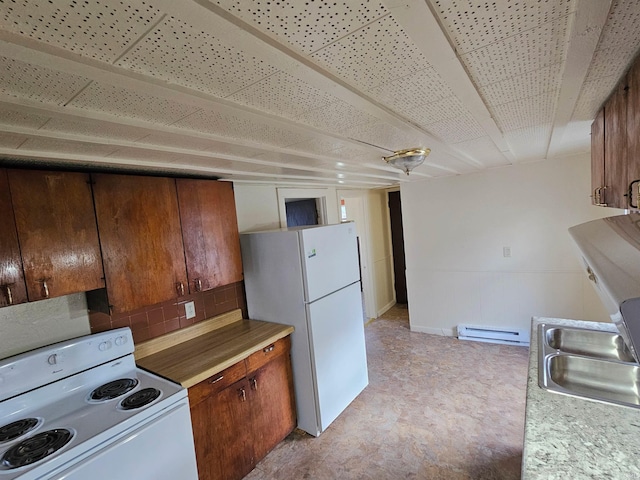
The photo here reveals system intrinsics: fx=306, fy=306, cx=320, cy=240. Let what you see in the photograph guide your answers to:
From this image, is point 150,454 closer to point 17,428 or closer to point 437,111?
point 17,428

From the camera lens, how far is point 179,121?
1.15 meters

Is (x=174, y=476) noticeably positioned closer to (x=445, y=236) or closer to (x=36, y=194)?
(x=36, y=194)

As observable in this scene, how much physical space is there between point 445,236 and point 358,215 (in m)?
1.38

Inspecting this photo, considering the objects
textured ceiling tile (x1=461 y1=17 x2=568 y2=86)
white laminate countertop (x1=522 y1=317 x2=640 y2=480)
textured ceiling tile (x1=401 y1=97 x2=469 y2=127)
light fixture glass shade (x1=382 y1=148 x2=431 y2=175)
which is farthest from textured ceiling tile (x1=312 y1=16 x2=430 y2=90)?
white laminate countertop (x1=522 y1=317 x2=640 y2=480)

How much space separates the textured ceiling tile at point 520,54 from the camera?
0.79 m

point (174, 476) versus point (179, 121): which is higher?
point (179, 121)

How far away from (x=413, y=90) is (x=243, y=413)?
7.27 ft

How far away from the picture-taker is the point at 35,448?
4.25 ft

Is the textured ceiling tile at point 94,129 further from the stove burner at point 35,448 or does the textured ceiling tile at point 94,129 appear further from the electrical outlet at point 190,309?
the electrical outlet at point 190,309

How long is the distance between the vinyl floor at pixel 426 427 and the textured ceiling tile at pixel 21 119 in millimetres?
2392

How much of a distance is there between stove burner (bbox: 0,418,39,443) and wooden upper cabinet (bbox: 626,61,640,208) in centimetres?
264

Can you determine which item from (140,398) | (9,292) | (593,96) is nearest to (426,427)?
(140,398)

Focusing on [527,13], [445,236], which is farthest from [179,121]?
[445,236]

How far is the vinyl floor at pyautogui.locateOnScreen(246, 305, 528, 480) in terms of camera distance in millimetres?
2127
